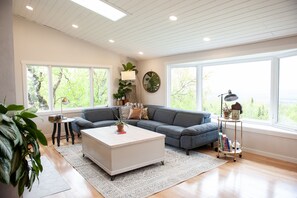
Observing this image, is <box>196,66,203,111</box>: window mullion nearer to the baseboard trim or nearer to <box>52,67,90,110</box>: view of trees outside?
the baseboard trim

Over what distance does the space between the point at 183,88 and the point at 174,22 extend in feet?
7.92

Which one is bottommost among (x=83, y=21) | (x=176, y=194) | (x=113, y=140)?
(x=176, y=194)

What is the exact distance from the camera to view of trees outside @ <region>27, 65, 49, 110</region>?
5.18 meters

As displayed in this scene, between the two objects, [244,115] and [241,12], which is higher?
[241,12]

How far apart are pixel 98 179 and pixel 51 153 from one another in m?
1.72

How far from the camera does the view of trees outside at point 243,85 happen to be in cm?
423

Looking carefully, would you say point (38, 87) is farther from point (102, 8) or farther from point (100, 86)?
point (102, 8)

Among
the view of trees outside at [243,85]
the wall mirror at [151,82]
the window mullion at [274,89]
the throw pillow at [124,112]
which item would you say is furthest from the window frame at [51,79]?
the window mullion at [274,89]

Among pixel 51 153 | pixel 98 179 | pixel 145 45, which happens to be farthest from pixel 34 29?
pixel 98 179

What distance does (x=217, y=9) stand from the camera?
9.70 ft

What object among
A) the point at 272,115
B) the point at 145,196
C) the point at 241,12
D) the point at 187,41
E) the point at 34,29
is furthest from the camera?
the point at 34,29

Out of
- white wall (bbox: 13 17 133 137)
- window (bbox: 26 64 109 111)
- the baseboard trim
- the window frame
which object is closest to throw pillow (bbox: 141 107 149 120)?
the window frame

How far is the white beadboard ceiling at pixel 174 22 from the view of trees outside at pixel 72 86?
1043 millimetres

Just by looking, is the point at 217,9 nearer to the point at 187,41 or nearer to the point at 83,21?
the point at 187,41
